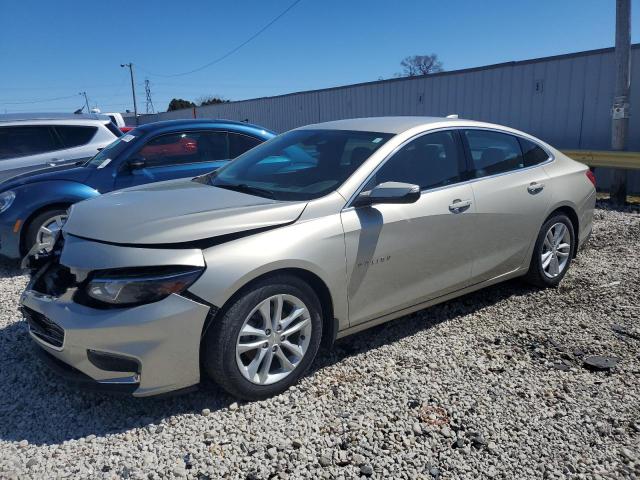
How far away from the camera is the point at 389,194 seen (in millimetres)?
3264

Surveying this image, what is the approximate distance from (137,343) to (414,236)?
73.2 inches

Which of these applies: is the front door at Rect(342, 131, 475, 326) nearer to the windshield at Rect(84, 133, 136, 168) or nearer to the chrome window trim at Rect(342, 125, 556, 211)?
the chrome window trim at Rect(342, 125, 556, 211)

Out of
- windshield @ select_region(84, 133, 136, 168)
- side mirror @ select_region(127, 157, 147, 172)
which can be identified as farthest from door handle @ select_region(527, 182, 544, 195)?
windshield @ select_region(84, 133, 136, 168)

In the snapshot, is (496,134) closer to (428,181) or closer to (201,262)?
(428,181)

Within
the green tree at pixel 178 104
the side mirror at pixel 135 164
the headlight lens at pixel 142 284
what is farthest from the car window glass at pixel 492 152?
the green tree at pixel 178 104

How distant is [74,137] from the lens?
761 centimetres

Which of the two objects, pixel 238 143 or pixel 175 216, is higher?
pixel 238 143

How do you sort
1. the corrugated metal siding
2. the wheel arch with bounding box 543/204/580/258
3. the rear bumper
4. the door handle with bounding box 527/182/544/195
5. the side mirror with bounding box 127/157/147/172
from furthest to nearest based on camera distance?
the corrugated metal siding
the side mirror with bounding box 127/157/147/172
the wheel arch with bounding box 543/204/580/258
the door handle with bounding box 527/182/544/195
the rear bumper

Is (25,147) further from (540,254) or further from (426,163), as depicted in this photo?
(540,254)

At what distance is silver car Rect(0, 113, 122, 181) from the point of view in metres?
7.40

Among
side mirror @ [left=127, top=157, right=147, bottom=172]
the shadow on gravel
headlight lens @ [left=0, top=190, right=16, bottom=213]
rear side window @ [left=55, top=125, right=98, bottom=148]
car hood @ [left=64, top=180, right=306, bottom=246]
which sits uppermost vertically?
rear side window @ [left=55, top=125, right=98, bottom=148]

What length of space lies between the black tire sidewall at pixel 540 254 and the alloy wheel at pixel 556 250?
30mm

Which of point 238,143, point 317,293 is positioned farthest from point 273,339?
point 238,143

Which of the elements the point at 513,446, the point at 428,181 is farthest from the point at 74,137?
the point at 513,446
